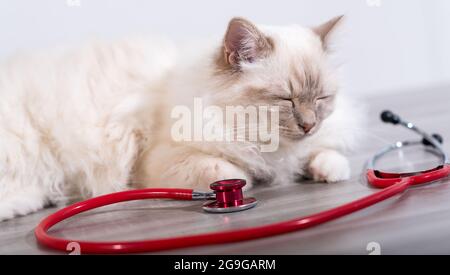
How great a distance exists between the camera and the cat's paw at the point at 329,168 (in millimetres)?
1420

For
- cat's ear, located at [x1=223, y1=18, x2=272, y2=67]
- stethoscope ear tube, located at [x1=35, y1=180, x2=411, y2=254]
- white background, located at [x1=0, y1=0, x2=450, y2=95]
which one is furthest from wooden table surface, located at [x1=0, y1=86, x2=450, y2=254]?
white background, located at [x1=0, y1=0, x2=450, y2=95]

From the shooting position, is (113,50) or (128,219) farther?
(113,50)

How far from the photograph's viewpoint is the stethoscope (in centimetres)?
92

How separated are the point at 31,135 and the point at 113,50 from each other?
1.39 ft

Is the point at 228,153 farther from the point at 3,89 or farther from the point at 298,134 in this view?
the point at 3,89

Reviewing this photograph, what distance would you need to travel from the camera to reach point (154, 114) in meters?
1.57

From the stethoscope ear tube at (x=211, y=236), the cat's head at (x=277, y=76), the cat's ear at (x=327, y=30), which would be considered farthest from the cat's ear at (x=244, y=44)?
the stethoscope ear tube at (x=211, y=236)

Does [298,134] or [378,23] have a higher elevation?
[378,23]

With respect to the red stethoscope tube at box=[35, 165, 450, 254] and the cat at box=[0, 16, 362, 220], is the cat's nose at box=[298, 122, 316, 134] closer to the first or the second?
the cat at box=[0, 16, 362, 220]

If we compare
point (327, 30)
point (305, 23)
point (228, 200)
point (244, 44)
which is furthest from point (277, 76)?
point (305, 23)

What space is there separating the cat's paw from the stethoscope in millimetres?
92
